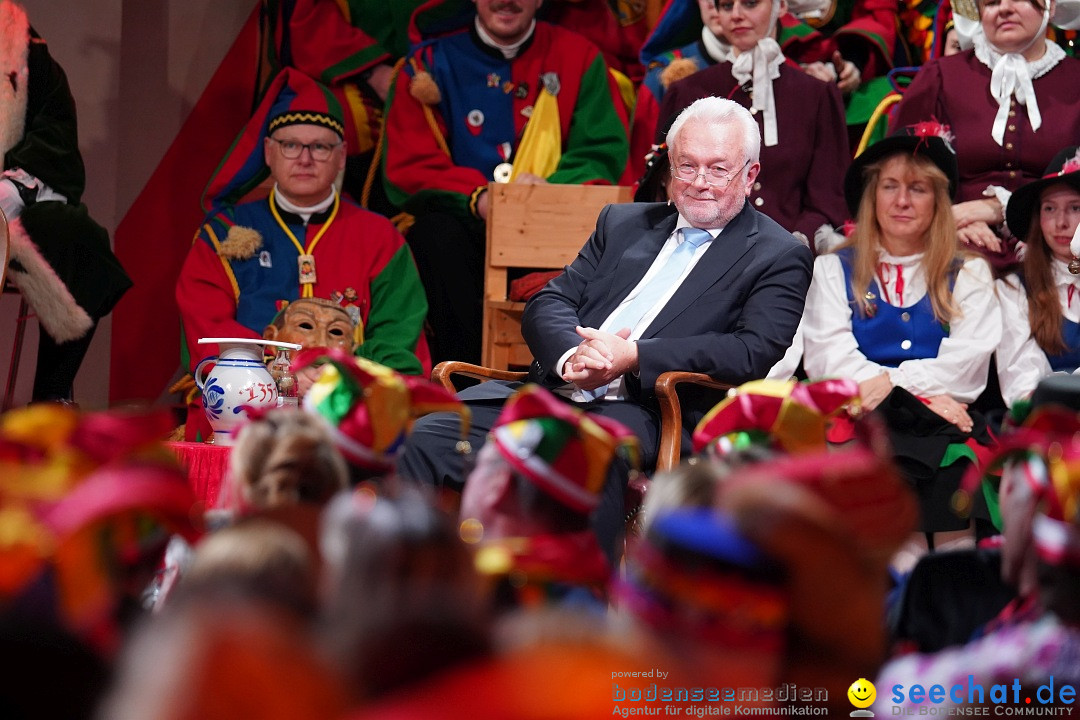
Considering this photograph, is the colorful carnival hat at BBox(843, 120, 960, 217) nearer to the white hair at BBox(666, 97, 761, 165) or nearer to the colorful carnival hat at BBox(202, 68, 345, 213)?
the white hair at BBox(666, 97, 761, 165)

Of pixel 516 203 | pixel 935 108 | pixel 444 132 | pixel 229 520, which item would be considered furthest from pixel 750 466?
pixel 444 132

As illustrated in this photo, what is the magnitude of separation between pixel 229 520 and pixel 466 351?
3.27 m

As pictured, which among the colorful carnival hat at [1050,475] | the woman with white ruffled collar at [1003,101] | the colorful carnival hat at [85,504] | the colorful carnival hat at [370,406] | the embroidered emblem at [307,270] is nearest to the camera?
the colorful carnival hat at [85,504]

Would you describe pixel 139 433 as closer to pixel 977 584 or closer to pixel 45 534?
pixel 45 534

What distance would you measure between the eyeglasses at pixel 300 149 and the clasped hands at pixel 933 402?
7.65 ft

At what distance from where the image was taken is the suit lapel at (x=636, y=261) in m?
3.19

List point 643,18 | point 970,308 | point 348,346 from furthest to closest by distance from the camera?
point 643,18, point 348,346, point 970,308

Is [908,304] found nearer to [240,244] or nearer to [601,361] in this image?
[601,361]

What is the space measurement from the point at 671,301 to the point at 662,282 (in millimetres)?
103

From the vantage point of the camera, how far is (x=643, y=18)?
5605mm

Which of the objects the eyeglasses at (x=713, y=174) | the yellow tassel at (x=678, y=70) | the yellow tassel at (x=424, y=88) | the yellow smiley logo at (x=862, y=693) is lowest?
the yellow smiley logo at (x=862, y=693)

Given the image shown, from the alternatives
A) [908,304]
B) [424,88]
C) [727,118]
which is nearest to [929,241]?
[908,304]

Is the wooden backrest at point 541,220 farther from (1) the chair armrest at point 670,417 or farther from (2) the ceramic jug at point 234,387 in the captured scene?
(1) the chair armrest at point 670,417

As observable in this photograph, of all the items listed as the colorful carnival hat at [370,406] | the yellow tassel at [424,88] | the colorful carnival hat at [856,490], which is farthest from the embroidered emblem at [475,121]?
the colorful carnival hat at [856,490]
